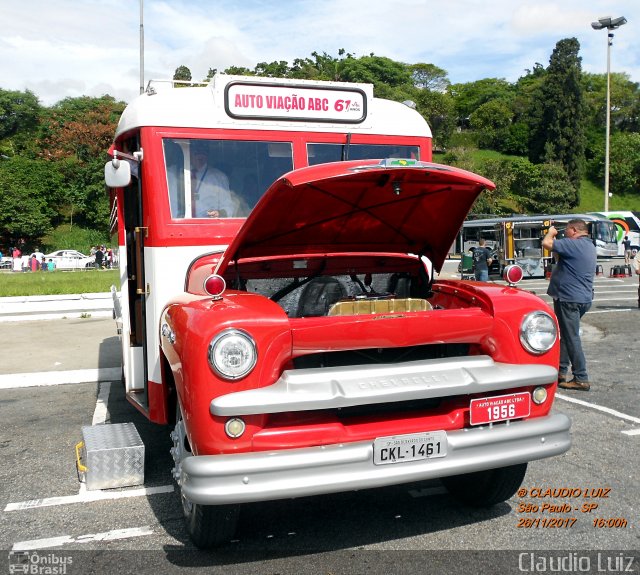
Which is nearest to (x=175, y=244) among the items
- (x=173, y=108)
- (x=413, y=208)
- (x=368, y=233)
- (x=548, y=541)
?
(x=173, y=108)

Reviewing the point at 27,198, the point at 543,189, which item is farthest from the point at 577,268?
the point at 543,189

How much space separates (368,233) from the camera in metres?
4.63

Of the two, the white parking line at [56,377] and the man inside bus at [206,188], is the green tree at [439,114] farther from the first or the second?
the man inside bus at [206,188]

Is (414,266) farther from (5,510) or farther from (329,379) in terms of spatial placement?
(5,510)

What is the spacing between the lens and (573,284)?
690 centimetres

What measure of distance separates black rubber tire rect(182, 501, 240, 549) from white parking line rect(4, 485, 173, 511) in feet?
3.39

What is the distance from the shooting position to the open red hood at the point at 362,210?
11.6 feet

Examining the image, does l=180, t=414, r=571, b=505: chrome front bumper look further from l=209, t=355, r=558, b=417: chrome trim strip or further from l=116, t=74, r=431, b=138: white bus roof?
l=116, t=74, r=431, b=138: white bus roof

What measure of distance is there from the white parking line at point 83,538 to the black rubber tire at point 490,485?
6.38 feet

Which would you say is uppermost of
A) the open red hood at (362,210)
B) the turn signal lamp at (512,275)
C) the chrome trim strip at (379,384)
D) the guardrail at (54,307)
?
the open red hood at (362,210)

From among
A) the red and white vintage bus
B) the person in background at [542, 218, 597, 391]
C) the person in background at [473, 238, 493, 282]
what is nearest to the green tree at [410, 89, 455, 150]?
the person in background at [473, 238, 493, 282]

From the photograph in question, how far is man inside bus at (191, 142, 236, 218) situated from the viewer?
4.81 meters

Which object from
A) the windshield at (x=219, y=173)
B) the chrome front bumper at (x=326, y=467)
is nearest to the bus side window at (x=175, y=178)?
the windshield at (x=219, y=173)

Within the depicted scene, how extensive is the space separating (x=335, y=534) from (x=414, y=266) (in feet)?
6.82
